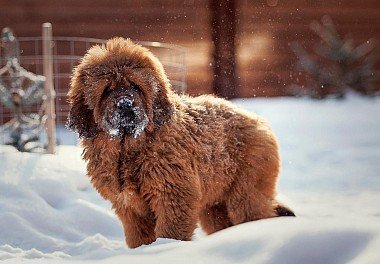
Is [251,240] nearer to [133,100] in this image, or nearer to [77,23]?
[133,100]

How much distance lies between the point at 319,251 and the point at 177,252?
0.63 meters

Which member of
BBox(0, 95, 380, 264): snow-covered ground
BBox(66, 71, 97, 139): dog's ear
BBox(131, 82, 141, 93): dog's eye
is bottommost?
BBox(0, 95, 380, 264): snow-covered ground

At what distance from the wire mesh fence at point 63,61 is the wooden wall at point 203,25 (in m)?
0.28

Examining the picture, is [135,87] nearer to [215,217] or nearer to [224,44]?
[215,217]

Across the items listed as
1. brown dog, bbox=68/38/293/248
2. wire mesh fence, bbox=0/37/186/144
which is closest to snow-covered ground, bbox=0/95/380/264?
brown dog, bbox=68/38/293/248

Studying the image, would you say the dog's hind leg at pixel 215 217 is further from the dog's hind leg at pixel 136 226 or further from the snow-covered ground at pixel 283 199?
the dog's hind leg at pixel 136 226

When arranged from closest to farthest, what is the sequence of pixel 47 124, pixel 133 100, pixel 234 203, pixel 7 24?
pixel 133 100
pixel 234 203
pixel 47 124
pixel 7 24

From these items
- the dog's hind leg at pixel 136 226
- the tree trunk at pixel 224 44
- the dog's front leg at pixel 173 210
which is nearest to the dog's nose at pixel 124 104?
the dog's front leg at pixel 173 210

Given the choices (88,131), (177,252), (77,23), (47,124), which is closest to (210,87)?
(77,23)

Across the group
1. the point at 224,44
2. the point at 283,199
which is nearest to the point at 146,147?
the point at 283,199

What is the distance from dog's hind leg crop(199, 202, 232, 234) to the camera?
4945 mm

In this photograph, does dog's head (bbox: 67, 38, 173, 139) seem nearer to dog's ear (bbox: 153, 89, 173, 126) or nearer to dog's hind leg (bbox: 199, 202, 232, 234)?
dog's ear (bbox: 153, 89, 173, 126)

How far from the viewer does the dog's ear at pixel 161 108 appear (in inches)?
167

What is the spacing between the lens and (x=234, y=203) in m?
4.72
